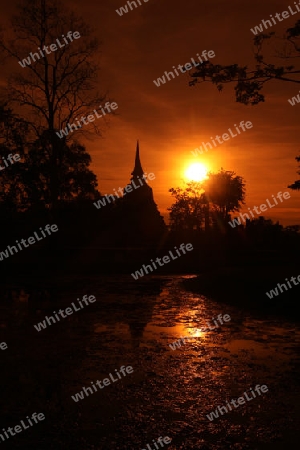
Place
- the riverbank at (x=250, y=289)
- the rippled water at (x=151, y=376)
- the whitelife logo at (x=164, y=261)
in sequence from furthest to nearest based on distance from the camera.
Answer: the whitelife logo at (x=164, y=261) < the riverbank at (x=250, y=289) < the rippled water at (x=151, y=376)

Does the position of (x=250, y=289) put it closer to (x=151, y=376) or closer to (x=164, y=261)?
(x=151, y=376)

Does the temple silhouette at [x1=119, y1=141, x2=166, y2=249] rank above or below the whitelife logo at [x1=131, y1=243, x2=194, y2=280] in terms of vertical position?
above

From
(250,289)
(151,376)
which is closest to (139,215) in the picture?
(250,289)

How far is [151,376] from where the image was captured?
7.14 meters

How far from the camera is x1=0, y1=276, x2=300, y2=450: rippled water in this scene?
5.07 metres

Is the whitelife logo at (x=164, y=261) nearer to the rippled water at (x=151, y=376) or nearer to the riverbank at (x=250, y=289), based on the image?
the riverbank at (x=250, y=289)

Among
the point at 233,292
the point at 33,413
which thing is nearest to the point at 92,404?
the point at 33,413

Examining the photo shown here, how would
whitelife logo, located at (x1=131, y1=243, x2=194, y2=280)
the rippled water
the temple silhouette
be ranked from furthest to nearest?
the temple silhouette, whitelife logo, located at (x1=131, y1=243, x2=194, y2=280), the rippled water

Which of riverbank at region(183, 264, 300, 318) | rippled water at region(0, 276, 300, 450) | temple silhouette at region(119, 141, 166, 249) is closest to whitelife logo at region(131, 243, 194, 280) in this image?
temple silhouette at region(119, 141, 166, 249)

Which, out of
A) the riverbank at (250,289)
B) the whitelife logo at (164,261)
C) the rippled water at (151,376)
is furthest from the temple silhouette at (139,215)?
the rippled water at (151,376)

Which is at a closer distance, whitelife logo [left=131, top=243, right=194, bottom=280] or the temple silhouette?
whitelife logo [left=131, top=243, right=194, bottom=280]

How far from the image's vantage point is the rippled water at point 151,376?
507cm

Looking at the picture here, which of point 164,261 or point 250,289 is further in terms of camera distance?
point 164,261

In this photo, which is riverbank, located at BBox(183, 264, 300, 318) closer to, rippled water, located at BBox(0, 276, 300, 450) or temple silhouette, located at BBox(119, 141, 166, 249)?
rippled water, located at BBox(0, 276, 300, 450)
